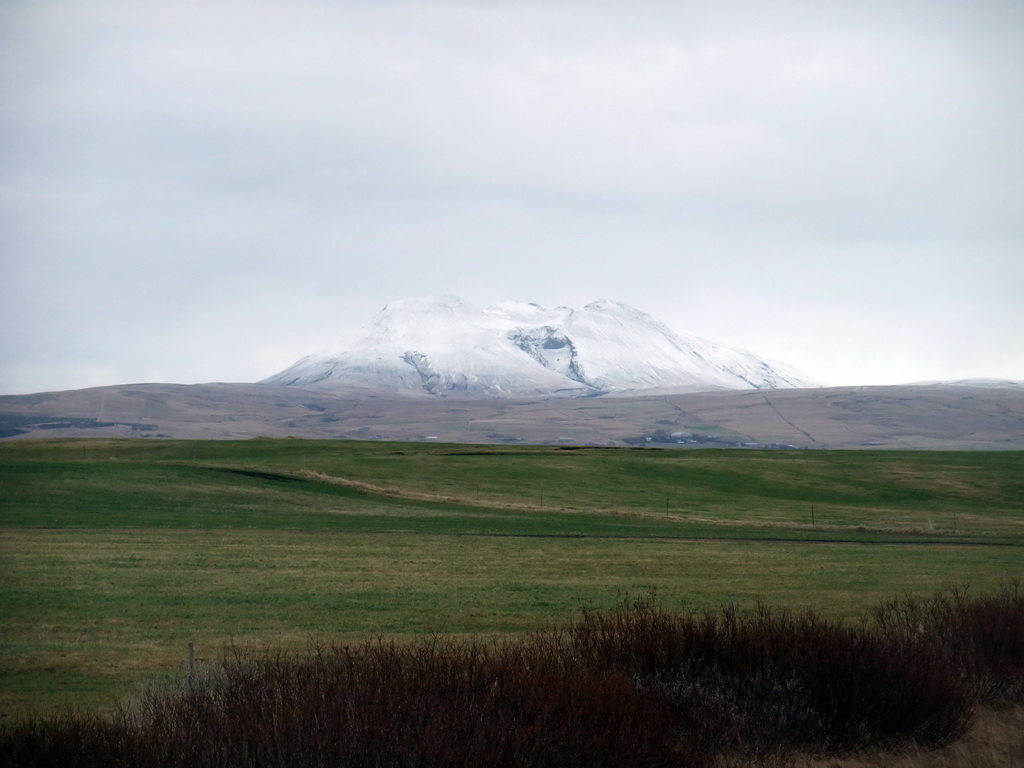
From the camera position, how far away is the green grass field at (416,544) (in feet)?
80.0

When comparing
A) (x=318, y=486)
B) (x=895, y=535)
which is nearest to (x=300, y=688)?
(x=895, y=535)

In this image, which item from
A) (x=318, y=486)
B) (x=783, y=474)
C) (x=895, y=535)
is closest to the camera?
(x=895, y=535)

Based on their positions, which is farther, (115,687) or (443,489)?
(443,489)

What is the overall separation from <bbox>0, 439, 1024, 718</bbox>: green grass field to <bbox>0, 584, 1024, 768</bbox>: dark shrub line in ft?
16.1

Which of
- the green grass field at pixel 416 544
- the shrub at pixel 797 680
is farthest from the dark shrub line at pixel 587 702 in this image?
the green grass field at pixel 416 544

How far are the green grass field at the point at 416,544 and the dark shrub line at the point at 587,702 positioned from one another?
4.92 metres

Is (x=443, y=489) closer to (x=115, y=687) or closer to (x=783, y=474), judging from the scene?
(x=783, y=474)

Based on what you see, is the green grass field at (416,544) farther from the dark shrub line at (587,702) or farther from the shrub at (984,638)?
the shrub at (984,638)

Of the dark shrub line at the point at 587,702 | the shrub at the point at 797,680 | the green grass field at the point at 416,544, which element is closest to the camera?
the dark shrub line at the point at 587,702

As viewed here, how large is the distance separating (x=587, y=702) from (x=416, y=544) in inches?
1238

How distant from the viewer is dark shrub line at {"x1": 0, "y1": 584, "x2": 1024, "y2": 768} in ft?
36.1

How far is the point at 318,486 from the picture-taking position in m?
70.5

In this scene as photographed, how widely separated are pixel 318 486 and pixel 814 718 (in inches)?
2273

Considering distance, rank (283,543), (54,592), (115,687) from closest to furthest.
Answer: (115,687), (54,592), (283,543)
